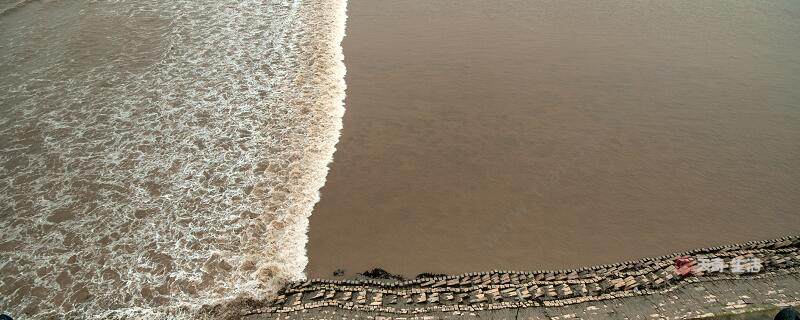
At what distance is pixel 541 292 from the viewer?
1140 centimetres

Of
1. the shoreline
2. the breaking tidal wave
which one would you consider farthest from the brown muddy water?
the breaking tidal wave

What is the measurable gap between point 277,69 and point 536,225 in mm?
12638

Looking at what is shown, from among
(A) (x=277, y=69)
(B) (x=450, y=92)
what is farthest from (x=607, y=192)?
(A) (x=277, y=69)

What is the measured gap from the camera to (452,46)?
21.3 metres

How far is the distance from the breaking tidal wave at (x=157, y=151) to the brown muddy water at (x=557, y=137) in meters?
1.36

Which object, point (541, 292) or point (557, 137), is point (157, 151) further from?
point (557, 137)

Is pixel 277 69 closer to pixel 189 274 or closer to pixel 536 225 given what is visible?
pixel 189 274

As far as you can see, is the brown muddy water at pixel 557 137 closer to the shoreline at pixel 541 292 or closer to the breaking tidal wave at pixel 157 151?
the shoreline at pixel 541 292

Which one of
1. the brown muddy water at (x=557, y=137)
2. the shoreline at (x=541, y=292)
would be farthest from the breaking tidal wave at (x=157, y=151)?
the brown muddy water at (x=557, y=137)

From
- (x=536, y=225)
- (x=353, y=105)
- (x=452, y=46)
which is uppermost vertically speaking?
(x=452, y=46)

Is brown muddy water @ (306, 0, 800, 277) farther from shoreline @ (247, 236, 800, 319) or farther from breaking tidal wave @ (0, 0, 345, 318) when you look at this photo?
breaking tidal wave @ (0, 0, 345, 318)

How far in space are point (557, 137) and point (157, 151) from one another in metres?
13.1

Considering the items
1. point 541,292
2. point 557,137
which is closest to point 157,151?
point 541,292

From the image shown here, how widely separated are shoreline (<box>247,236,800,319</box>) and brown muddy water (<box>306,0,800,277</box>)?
0.54 meters
